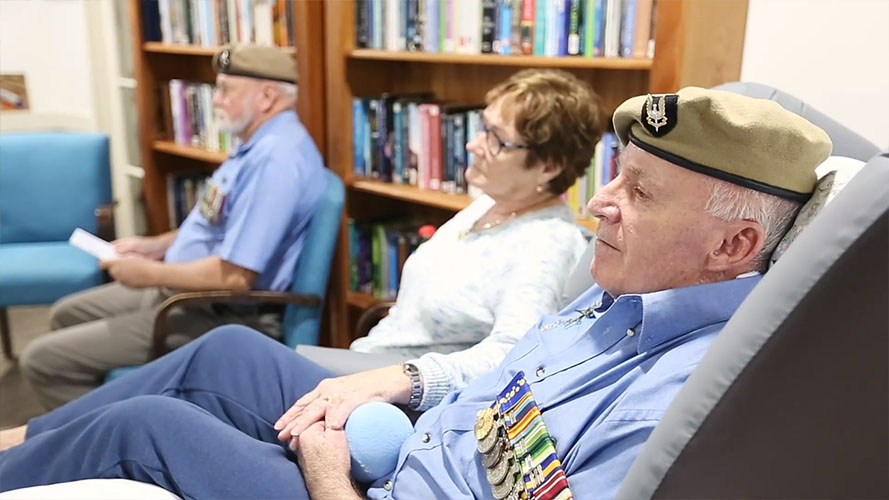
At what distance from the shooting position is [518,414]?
1091mm

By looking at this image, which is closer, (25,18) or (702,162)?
(702,162)

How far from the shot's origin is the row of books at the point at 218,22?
8.59ft

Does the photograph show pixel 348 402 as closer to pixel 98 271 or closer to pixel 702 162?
pixel 702 162

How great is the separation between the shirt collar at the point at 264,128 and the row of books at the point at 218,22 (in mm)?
414

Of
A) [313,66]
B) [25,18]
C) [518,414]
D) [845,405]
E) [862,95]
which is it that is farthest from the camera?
[313,66]

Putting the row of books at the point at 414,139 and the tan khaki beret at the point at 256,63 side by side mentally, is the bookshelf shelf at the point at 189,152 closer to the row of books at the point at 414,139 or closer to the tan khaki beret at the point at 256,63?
the tan khaki beret at the point at 256,63

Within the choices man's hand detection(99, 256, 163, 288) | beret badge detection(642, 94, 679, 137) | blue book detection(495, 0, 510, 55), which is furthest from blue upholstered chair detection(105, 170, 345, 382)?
beret badge detection(642, 94, 679, 137)

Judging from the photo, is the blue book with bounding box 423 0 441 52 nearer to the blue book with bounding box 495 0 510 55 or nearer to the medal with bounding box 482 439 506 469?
the blue book with bounding box 495 0 510 55

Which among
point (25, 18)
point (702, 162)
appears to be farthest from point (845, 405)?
point (25, 18)

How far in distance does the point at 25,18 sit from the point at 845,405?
1547 millimetres

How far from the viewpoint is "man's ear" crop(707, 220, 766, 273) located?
1005mm

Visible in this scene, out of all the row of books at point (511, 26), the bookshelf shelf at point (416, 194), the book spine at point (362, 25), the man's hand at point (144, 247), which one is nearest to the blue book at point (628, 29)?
the row of books at point (511, 26)

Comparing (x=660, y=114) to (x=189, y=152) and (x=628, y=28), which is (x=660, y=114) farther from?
(x=189, y=152)

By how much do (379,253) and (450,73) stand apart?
0.65m
